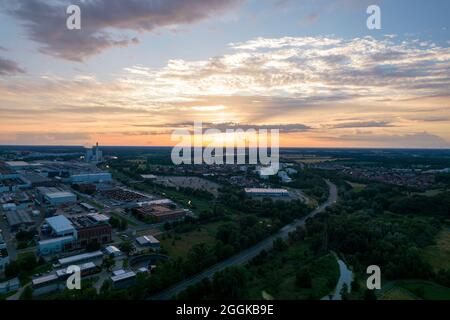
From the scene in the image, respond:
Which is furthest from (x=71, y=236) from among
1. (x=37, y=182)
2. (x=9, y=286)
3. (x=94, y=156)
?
(x=94, y=156)

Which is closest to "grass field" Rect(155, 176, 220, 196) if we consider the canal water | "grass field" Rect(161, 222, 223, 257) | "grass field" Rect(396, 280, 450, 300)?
"grass field" Rect(161, 222, 223, 257)

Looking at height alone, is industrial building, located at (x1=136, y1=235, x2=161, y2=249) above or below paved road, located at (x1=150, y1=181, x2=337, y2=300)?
above

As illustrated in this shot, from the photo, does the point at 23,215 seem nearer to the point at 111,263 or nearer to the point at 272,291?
the point at 111,263

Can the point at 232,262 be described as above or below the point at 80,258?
below

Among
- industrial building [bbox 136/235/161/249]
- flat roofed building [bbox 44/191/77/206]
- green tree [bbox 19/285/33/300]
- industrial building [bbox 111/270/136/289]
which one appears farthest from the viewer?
flat roofed building [bbox 44/191/77/206]

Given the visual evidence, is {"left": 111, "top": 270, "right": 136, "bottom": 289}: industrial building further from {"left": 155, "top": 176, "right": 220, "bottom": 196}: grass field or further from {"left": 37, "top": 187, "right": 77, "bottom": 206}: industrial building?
{"left": 155, "top": 176, "right": 220, "bottom": 196}: grass field

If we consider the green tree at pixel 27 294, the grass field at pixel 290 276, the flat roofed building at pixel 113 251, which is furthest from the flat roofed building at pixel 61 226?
the grass field at pixel 290 276

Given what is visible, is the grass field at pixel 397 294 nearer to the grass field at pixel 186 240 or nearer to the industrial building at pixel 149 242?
the grass field at pixel 186 240

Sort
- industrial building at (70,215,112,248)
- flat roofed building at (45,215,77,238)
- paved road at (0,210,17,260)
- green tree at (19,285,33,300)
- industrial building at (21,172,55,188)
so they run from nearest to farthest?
green tree at (19,285,33,300), paved road at (0,210,17,260), industrial building at (70,215,112,248), flat roofed building at (45,215,77,238), industrial building at (21,172,55,188)

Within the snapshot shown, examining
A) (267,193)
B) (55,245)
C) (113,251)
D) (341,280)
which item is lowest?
(341,280)

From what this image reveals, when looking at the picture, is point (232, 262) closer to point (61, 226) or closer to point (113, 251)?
point (113, 251)
